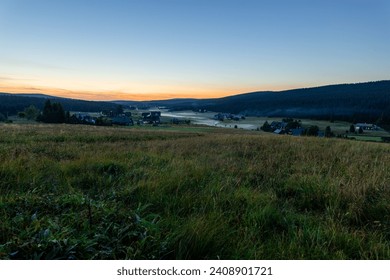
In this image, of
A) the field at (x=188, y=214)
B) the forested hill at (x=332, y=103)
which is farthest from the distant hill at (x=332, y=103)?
the field at (x=188, y=214)

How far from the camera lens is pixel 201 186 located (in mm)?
4281

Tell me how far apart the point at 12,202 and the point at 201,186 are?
2619 mm

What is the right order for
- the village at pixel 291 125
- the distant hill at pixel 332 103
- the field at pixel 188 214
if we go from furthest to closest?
the distant hill at pixel 332 103, the village at pixel 291 125, the field at pixel 188 214

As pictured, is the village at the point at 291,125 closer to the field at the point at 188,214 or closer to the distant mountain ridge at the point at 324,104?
the distant mountain ridge at the point at 324,104

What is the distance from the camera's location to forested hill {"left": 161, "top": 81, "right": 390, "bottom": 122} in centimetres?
11625

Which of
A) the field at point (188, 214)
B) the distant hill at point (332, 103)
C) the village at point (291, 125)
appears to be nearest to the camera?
the field at point (188, 214)

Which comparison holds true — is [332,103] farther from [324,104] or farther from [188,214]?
[188,214]

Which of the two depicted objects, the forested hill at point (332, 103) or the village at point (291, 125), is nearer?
the village at point (291, 125)

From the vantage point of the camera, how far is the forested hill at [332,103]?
116m

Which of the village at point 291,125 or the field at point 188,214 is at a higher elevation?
the field at point 188,214

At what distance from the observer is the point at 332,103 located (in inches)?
5694

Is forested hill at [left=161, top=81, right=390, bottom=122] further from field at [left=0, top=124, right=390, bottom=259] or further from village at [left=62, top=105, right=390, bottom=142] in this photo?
field at [left=0, top=124, right=390, bottom=259]

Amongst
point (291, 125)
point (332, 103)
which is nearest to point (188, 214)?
point (291, 125)

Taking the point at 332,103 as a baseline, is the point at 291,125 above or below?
below
